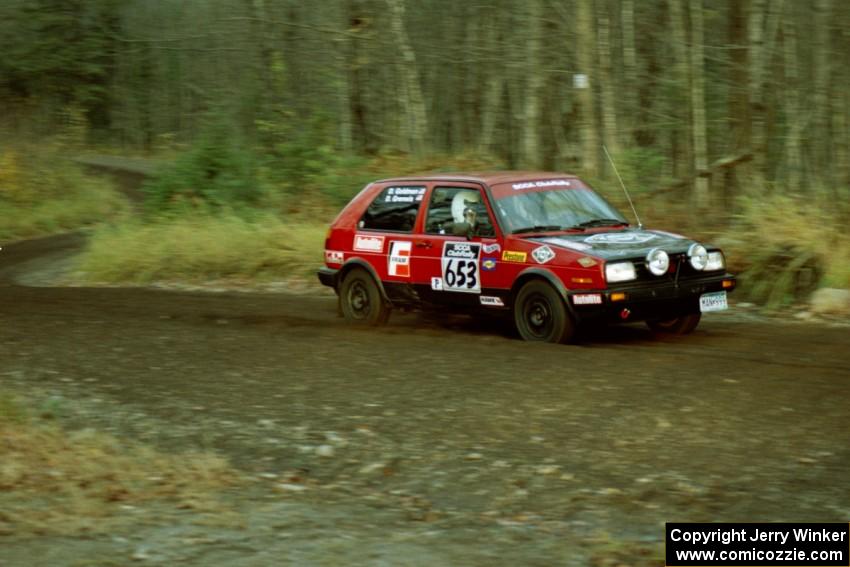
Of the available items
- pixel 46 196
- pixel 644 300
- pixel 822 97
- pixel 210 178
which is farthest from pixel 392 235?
pixel 46 196

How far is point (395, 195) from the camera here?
A: 466 inches

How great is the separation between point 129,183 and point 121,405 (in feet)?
93.6

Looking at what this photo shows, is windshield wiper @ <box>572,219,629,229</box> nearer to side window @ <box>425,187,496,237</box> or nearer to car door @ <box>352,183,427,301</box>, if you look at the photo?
side window @ <box>425,187,496,237</box>

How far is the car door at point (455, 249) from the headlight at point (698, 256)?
170cm

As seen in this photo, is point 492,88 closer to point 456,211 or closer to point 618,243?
point 456,211

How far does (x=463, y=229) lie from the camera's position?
10.8 m

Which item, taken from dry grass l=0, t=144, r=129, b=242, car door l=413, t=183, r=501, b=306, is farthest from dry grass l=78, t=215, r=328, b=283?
dry grass l=0, t=144, r=129, b=242

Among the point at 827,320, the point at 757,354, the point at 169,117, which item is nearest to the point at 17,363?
the point at 757,354

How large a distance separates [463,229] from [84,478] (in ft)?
16.5

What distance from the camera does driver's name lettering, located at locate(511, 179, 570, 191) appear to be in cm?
1095

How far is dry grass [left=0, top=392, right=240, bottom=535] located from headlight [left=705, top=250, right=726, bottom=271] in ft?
16.7

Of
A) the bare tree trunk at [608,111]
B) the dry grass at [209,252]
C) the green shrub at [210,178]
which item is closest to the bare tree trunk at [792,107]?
the bare tree trunk at [608,111]

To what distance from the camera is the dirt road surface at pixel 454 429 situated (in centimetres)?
548

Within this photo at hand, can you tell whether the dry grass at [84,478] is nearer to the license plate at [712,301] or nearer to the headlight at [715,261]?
the license plate at [712,301]
